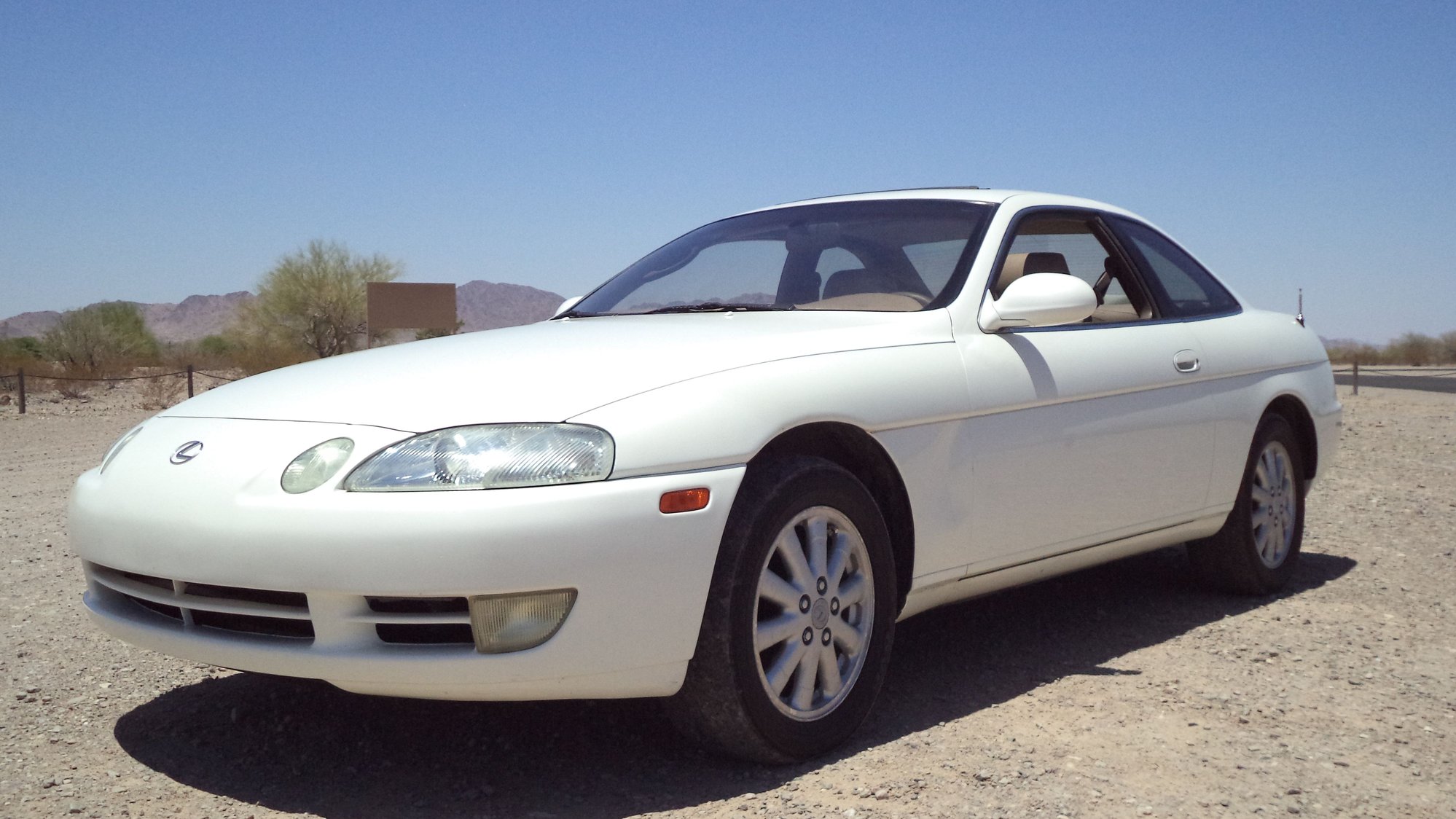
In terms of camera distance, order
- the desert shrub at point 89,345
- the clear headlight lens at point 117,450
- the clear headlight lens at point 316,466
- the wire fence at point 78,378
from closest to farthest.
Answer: the clear headlight lens at point 316,466, the clear headlight lens at point 117,450, the wire fence at point 78,378, the desert shrub at point 89,345

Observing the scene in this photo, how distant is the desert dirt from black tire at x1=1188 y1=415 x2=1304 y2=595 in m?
0.11

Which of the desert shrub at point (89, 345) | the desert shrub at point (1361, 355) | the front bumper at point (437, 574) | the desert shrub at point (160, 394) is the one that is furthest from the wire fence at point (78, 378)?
the desert shrub at point (1361, 355)

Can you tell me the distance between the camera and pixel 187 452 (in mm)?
2928

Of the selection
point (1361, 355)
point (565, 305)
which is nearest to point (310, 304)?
point (565, 305)

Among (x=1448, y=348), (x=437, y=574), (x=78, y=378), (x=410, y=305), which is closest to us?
(x=437, y=574)

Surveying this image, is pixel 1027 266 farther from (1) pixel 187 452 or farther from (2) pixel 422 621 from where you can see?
(1) pixel 187 452

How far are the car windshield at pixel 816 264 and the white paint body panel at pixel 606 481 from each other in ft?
0.44

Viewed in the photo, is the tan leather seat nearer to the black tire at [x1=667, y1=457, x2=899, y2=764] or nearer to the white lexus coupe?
the white lexus coupe

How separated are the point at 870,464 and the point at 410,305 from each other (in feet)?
41.5

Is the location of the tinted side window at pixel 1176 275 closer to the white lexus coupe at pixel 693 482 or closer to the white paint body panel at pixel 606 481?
the white lexus coupe at pixel 693 482

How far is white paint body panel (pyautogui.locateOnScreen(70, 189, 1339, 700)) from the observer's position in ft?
8.43

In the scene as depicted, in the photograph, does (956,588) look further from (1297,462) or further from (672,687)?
(1297,462)

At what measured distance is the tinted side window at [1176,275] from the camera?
15.2 ft

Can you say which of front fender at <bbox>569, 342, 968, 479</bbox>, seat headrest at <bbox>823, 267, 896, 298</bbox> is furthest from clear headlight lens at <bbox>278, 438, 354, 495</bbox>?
seat headrest at <bbox>823, 267, 896, 298</bbox>
